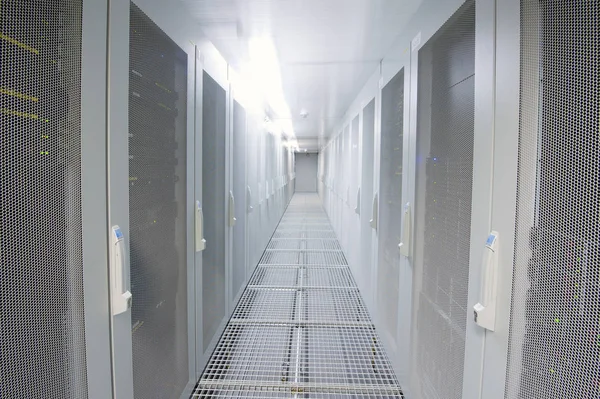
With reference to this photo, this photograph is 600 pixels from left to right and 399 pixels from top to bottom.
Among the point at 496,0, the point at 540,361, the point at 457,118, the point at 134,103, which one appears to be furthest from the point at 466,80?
the point at 134,103

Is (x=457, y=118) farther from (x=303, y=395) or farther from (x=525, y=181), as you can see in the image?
(x=303, y=395)

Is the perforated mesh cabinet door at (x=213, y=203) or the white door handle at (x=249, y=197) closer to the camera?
the perforated mesh cabinet door at (x=213, y=203)

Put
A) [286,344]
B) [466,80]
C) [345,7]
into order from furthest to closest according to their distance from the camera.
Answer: [286,344]
[345,7]
[466,80]

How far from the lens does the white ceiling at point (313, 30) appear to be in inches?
63.3

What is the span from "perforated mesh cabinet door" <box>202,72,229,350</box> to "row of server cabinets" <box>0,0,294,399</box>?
0.15 metres

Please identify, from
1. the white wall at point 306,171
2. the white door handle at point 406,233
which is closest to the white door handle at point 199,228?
the white door handle at point 406,233

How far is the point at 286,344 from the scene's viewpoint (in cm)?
212

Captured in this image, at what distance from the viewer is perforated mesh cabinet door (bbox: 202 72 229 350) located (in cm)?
183

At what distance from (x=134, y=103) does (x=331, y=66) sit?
198 centimetres

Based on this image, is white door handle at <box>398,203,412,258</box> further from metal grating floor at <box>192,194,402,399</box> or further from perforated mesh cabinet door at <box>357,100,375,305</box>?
perforated mesh cabinet door at <box>357,100,375,305</box>

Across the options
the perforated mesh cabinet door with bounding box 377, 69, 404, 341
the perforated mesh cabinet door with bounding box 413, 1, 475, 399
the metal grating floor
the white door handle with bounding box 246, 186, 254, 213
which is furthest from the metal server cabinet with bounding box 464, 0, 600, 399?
the white door handle with bounding box 246, 186, 254, 213

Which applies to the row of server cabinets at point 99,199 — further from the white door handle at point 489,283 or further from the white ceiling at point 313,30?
the white door handle at point 489,283

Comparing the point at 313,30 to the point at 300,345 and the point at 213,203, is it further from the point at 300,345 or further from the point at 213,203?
the point at 300,345

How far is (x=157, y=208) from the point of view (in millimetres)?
1261
